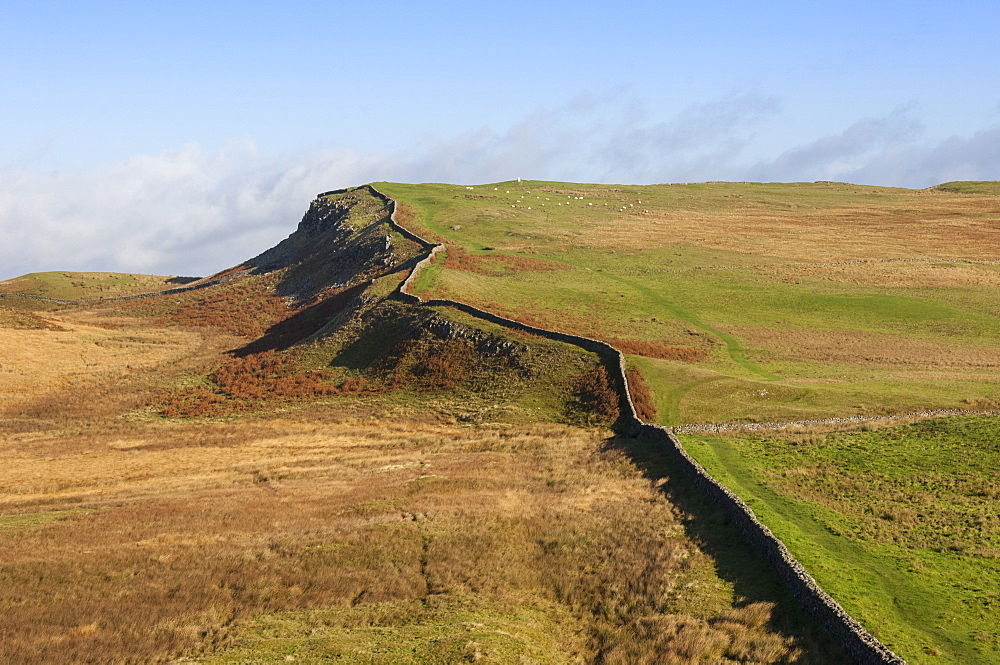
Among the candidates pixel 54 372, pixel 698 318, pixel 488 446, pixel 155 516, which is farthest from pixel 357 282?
pixel 155 516

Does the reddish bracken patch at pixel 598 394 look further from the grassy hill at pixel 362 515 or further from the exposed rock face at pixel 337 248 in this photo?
the exposed rock face at pixel 337 248

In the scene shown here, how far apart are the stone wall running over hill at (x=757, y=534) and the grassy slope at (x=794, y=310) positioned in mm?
1087

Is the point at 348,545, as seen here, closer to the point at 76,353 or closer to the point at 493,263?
the point at 76,353

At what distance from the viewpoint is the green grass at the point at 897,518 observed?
22.9 m

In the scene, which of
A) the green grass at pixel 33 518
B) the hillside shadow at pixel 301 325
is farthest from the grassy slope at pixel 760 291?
the green grass at pixel 33 518

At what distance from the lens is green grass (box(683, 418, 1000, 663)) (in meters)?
22.9

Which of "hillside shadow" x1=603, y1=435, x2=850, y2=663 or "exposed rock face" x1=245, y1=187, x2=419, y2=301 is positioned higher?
"exposed rock face" x1=245, y1=187, x2=419, y2=301

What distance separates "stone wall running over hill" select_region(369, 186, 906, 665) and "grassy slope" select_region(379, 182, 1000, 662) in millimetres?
1087

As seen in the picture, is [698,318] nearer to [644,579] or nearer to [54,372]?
[644,579]

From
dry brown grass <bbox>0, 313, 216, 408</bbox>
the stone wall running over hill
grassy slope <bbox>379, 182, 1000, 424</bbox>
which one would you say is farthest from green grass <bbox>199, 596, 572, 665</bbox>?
dry brown grass <bbox>0, 313, 216, 408</bbox>

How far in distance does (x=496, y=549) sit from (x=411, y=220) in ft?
306

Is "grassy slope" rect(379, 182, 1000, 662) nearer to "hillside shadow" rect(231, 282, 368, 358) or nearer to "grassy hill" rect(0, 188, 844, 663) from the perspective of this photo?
"grassy hill" rect(0, 188, 844, 663)

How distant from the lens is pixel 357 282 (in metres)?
95.2

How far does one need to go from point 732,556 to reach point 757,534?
1.32 meters
